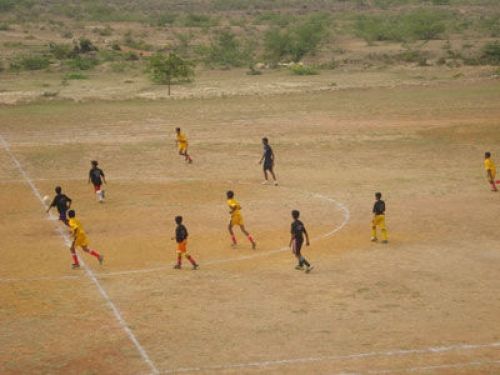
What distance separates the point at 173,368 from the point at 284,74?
156ft

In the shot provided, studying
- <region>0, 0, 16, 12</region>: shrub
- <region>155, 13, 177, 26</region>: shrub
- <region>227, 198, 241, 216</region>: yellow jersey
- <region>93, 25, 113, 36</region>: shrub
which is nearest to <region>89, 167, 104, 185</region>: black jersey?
<region>227, 198, 241, 216</region>: yellow jersey

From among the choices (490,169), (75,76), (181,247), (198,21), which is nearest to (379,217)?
(181,247)

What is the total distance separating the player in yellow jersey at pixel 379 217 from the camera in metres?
20.9

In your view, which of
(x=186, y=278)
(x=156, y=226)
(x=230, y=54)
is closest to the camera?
(x=186, y=278)

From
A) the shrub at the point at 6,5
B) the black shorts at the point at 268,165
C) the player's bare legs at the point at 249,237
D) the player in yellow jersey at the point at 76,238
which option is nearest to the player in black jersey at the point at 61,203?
the player in yellow jersey at the point at 76,238

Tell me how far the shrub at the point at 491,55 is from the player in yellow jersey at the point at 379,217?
44.0m

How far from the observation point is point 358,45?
77062 millimetres

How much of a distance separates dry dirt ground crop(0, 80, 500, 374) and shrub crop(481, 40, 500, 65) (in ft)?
78.2

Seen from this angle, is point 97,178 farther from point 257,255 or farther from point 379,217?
point 379,217

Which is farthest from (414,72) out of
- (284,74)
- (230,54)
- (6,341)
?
(6,341)

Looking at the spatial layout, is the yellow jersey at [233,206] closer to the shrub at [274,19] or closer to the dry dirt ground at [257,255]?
the dry dirt ground at [257,255]

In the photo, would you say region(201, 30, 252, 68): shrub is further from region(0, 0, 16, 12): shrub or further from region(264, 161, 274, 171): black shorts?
region(0, 0, 16, 12): shrub

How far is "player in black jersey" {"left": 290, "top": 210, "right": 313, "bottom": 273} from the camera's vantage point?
61.2 feet

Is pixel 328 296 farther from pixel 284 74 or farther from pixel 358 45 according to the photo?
pixel 358 45
